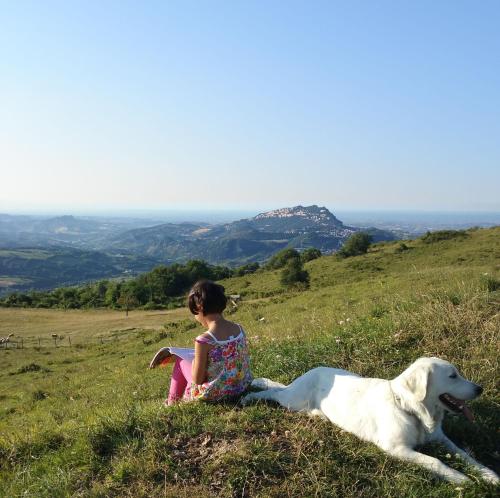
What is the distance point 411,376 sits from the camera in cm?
434

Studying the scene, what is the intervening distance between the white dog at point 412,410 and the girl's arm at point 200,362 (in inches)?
62.8

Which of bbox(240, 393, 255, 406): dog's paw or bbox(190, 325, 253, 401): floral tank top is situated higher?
bbox(190, 325, 253, 401): floral tank top

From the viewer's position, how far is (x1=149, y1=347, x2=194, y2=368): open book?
238 inches

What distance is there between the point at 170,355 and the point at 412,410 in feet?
10.7

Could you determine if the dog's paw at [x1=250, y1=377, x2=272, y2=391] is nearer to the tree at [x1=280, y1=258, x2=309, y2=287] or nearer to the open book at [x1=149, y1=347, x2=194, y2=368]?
the open book at [x1=149, y1=347, x2=194, y2=368]

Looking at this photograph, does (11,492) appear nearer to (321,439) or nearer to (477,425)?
(321,439)

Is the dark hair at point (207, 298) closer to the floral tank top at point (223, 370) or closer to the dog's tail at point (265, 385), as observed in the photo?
the floral tank top at point (223, 370)

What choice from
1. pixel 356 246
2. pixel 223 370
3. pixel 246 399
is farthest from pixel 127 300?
pixel 246 399

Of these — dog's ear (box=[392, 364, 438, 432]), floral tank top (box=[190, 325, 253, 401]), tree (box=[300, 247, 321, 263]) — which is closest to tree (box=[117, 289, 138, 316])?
tree (box=[300, 247, 321, 263])

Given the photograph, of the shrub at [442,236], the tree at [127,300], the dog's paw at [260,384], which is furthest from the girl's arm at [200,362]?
the tree at [127,300]

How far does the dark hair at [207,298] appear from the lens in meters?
5.55

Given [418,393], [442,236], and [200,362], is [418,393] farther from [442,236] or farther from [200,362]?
[442,236]

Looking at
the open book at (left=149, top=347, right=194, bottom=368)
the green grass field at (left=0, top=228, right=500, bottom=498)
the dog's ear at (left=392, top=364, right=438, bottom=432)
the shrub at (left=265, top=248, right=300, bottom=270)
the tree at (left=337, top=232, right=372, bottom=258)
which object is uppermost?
the dog's ear at (left=392, top=364, right=438, bottom=432)

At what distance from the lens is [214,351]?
18.3 ft
